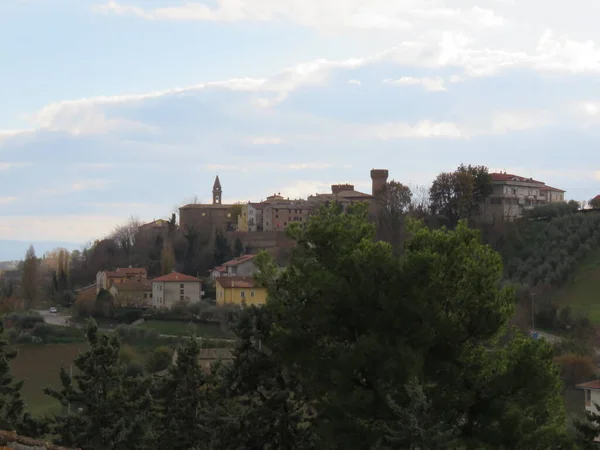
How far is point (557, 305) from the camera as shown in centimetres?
5275

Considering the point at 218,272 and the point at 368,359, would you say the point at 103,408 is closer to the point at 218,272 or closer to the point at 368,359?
the point at 368,359

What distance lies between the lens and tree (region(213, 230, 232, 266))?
268ft

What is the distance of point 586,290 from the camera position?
5691 cm

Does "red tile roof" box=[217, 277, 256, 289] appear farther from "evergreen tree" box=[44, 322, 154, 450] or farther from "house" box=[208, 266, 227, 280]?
"evergreen tree" box=[44, 322, 154, 450]

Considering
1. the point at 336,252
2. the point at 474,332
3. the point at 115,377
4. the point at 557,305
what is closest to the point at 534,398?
the point at 474,332

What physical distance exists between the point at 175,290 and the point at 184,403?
166ft

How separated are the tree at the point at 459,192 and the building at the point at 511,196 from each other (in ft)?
5.58

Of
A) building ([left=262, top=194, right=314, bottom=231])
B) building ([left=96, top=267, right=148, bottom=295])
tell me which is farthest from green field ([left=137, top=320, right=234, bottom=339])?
building ([left=262, top=194, right=314, bottom=231])

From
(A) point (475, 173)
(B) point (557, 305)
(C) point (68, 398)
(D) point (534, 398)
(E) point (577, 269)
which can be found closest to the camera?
(D) point (534, 398)

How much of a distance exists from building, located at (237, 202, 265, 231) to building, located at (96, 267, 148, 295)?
1908 centimetres

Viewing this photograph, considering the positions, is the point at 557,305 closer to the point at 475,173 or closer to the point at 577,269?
the point at 577,269

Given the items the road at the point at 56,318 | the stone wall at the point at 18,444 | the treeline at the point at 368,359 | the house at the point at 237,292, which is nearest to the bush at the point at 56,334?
the road at the point at 56,318

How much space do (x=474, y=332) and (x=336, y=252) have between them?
8.59 feet

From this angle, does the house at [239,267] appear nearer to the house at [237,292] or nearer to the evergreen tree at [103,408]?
the house at [237,292]
